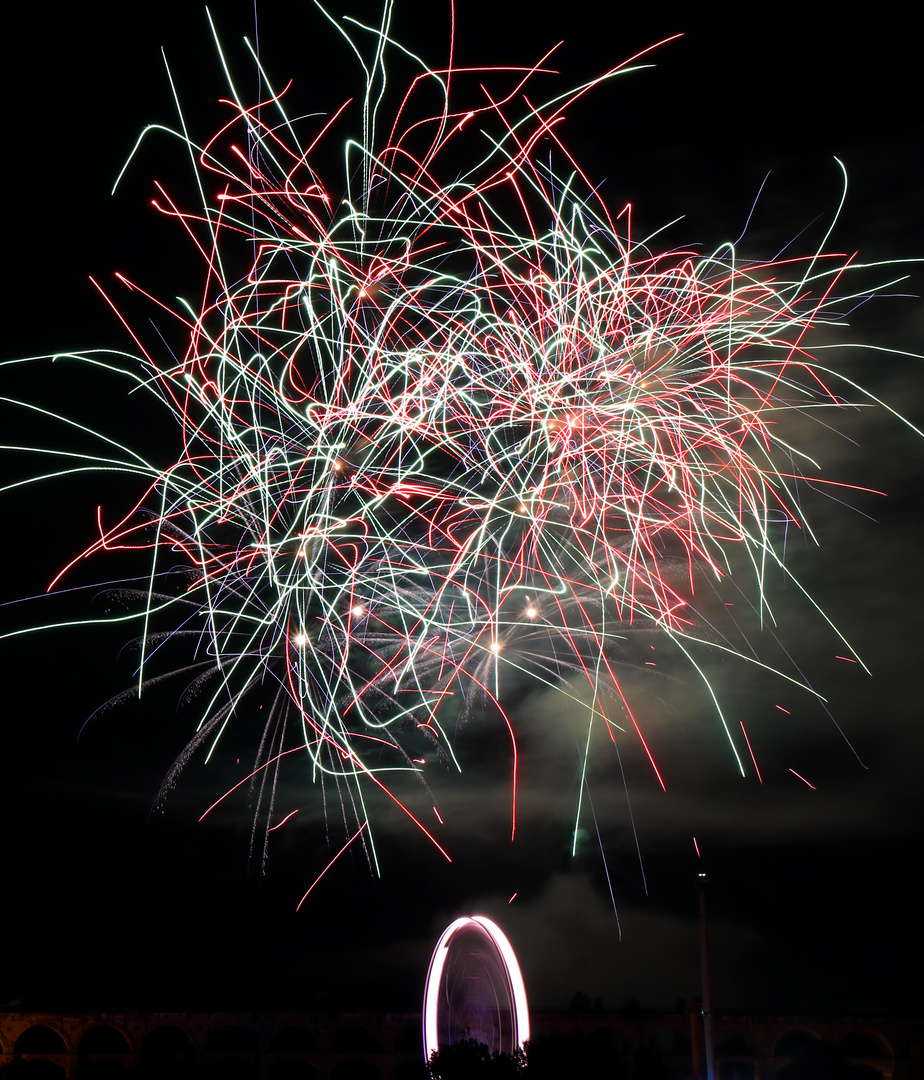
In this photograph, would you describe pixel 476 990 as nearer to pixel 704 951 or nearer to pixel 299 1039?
pixel 704 951

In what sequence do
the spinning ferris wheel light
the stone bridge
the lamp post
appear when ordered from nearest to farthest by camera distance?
the lamp post, the spinning ferris wheel light, the stone bridge

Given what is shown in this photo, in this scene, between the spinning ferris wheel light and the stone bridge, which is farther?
the stone bridge

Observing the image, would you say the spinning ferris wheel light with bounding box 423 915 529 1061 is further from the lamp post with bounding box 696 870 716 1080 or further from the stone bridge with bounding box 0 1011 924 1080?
the stone bridge with bounding box 0 1011 924 1080

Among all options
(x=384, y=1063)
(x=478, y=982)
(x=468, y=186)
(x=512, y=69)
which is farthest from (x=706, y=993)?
(x=384, y=1063)

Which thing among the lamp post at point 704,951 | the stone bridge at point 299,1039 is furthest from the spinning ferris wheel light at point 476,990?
the stone bridge at point 299,1039

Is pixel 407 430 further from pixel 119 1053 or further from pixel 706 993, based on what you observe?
pixel 119 1053

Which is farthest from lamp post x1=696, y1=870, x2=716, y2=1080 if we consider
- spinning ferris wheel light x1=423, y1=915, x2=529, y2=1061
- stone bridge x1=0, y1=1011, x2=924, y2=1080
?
stone bridge x1=0, y1=1011, x2=924, y2=1080


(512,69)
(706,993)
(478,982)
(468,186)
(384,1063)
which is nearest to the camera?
(512,69)

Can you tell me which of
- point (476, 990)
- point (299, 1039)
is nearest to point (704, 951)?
point (476, 990)
